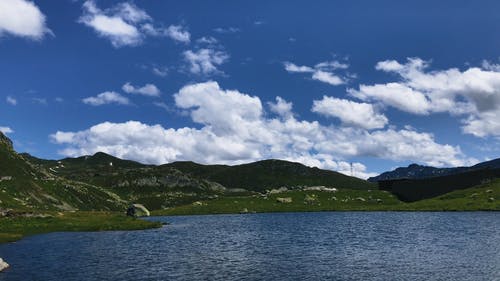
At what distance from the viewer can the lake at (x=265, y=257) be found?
55.0 metres

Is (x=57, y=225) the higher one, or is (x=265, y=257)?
(x=57, y=225)

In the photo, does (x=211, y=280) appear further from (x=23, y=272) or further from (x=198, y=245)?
(x=198, y=245)

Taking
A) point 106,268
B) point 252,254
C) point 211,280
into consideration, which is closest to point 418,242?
point 252,254

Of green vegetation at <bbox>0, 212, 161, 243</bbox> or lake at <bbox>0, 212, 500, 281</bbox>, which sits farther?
green vegetation at <bbox>0, 212, 161, 243</bbox>

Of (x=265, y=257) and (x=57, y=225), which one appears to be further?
(x=57, y=225)

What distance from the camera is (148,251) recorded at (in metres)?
78.9

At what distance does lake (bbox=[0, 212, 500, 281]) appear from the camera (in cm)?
5503

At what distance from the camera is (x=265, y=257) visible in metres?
70.7

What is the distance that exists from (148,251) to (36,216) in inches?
2913

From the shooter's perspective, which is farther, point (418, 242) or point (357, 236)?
point (357, 236)

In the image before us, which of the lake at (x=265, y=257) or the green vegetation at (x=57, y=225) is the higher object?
the green vegetation at (x=57, y=225)

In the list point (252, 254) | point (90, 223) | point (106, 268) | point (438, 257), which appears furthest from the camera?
point (90, 223)

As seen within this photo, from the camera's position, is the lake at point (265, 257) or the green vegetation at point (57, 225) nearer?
the lake at point (265, 257)

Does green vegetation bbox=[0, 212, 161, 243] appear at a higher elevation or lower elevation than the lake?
higher
